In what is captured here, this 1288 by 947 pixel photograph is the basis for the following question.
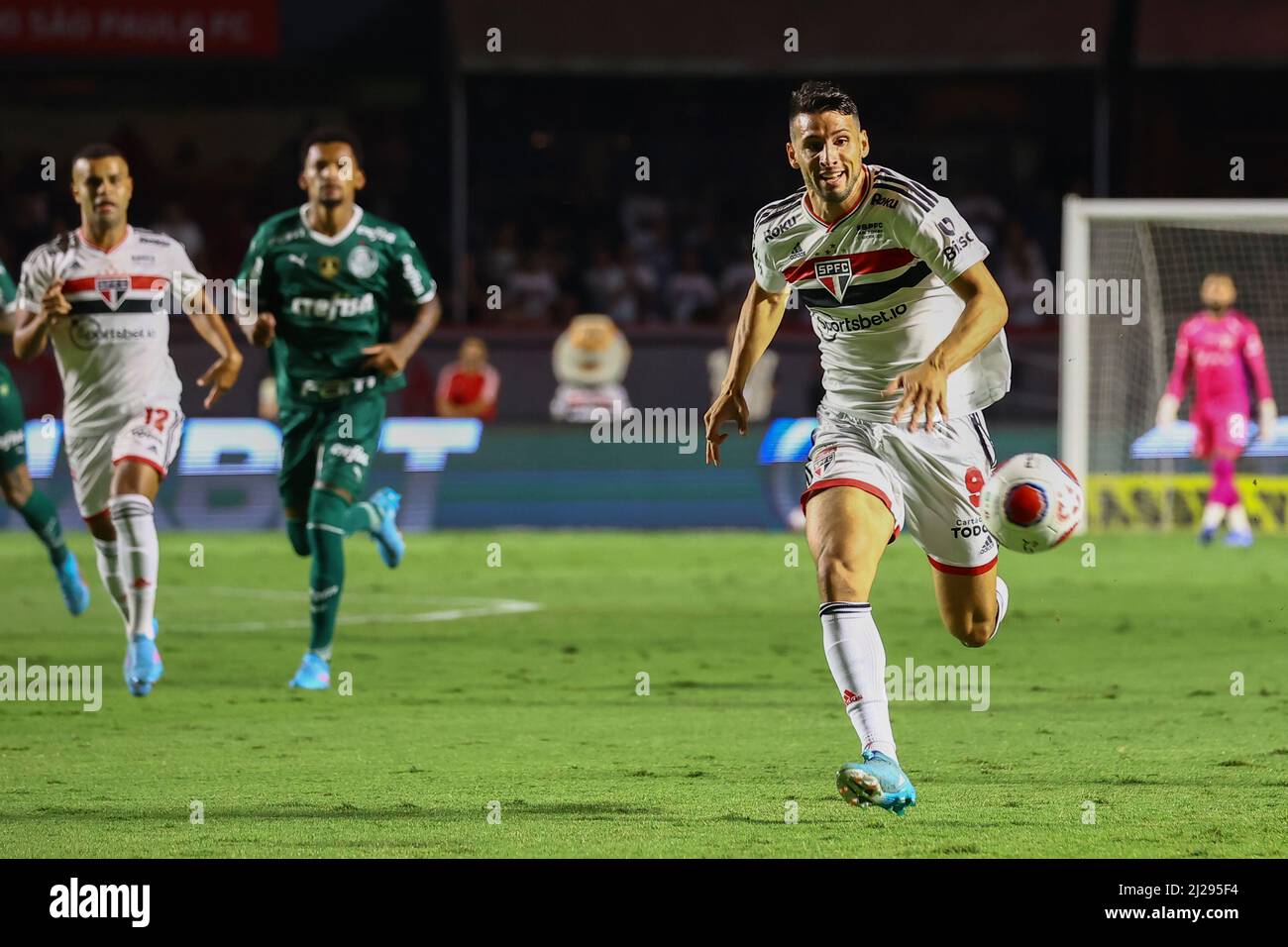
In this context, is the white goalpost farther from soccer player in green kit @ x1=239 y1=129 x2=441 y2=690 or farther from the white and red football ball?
the white and red football ball

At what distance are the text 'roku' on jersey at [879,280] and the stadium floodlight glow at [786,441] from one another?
1165 centimetres

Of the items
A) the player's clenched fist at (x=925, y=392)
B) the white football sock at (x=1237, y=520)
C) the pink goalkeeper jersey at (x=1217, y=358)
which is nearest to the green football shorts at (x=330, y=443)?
the player's clenched fist at (x=925, y=392)

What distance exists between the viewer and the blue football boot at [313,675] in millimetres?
9633

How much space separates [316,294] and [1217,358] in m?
9.87

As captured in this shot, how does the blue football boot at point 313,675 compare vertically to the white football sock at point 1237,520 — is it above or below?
below

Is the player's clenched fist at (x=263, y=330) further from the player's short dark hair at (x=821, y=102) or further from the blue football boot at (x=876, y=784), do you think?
the blue football boot at (x=876, y=784)

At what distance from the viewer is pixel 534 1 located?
24312 millimetres

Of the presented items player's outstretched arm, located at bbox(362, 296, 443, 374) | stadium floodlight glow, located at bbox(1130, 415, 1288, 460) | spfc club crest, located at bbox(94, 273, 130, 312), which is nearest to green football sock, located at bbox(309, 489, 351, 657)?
player's outstretched arm, located at bbox(362, 296, 443, 374)

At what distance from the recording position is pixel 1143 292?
1945cm

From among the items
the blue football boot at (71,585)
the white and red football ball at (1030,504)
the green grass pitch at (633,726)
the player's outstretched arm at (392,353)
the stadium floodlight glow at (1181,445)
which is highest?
the player's outstretched arm at (392,353)

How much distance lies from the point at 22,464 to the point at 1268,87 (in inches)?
734

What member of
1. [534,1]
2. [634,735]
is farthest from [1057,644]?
[534,1]

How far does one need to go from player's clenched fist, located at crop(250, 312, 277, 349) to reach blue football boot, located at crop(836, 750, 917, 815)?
4424mm

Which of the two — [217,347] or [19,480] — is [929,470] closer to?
[217,347]
